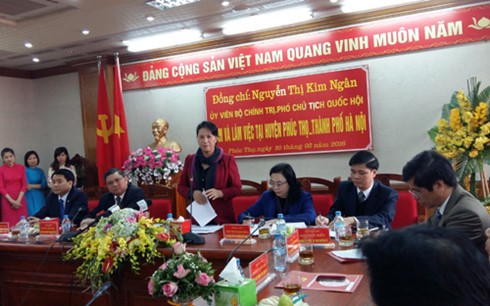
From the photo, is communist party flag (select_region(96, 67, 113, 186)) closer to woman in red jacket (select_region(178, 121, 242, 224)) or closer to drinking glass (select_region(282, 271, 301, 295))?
woman in red jacket (select_region(178, 121, 242, 224))

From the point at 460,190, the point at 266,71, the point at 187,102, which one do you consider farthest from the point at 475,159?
the point at 187,102

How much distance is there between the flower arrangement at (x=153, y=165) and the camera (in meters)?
4.96

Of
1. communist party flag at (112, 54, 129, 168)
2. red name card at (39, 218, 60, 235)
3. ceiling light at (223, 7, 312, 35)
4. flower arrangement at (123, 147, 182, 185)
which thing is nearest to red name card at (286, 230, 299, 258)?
red name card at (39, 218, 60, 235)

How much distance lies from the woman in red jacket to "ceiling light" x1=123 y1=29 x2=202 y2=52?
2.24m

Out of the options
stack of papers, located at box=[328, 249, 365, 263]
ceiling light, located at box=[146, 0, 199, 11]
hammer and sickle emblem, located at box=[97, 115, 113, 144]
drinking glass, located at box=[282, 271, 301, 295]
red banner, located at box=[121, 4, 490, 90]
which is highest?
ceiling light, located at box=[146, 0, 199, 11]

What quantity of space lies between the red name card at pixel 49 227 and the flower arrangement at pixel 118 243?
0.74m

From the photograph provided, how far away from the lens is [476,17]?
416 cm

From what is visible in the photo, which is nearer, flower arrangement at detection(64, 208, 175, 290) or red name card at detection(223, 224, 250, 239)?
flower arrangement at detection(64, 208, 175, 290)

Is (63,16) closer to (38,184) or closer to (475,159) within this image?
(38,184)

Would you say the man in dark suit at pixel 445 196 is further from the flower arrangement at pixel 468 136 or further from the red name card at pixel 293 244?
the flower arrangement at pixel 468 136

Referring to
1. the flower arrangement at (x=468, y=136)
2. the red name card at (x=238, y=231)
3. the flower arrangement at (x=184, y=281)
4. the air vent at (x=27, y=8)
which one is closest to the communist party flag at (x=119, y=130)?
the air vent at (x=27, y=8)

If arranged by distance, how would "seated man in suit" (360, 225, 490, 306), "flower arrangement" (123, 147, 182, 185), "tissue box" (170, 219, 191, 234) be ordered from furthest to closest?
"flower arrangement" (123, 147, 182, 185) < "tissue box" (170, 219, 191, 234) < "seated man in suit" (360, 225, 490, 306)

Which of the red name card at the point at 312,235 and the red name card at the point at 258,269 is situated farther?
the red name card at the point at 312,235

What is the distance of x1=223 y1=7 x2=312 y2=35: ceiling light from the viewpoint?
4.51 meters
